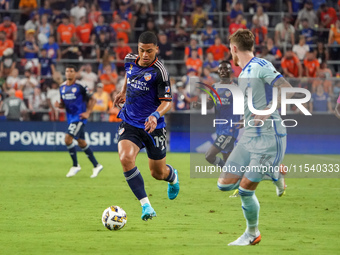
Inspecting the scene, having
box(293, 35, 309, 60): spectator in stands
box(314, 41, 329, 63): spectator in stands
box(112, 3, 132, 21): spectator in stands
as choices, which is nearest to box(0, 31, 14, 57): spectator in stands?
box(112, 3, 132, 21): spectator in stands

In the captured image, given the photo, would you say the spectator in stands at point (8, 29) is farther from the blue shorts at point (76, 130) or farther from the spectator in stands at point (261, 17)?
the blue shorts at point (76, 130)

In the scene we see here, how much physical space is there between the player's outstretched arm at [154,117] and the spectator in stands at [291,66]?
14.5 metres

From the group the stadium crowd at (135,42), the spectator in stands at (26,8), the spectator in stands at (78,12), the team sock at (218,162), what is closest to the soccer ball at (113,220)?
the team sock at (218,162)

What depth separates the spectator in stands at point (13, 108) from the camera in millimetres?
20875

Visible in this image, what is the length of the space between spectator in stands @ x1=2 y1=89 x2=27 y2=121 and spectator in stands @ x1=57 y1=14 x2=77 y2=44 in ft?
12.8

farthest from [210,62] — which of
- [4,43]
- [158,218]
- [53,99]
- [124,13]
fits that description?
[158,218]

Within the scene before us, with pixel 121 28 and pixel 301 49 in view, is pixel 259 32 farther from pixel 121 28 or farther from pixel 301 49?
pixel 121 28

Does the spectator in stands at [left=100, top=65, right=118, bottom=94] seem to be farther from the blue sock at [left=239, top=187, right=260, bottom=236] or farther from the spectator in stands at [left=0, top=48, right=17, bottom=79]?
the blue sock at [left=239, top=187, right=260, bottom=236]

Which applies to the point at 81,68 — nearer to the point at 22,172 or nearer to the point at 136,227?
the point at 22,172

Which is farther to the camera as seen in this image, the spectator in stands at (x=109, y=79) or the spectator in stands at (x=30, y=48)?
the spectator in stands at (x=30, y=48)

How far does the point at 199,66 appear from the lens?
74.1 feet

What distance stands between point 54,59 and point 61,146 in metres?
3.75

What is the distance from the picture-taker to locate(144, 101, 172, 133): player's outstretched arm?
7643mm

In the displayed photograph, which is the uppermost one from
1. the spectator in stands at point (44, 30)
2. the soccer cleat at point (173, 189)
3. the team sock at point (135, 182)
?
the spectator in stands at point (44, 30)
